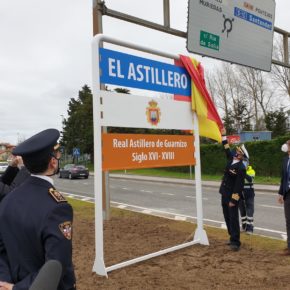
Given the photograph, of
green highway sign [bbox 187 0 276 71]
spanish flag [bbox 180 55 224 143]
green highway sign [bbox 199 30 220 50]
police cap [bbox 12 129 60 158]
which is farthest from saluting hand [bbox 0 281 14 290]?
green highway sign [bbox 199 30 220 50]

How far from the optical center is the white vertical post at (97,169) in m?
5.47

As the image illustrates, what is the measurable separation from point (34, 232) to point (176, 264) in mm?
4202

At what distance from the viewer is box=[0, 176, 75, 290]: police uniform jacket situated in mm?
1990

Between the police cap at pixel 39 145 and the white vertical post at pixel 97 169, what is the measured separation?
3.24 m

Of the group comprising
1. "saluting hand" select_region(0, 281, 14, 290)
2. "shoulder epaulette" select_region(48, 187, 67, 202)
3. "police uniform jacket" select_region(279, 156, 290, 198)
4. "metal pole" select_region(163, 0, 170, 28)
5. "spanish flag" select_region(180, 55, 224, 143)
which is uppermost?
"metal pole" select_region(163, 0, 170, 28)

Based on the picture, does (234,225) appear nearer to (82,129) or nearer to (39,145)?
(39,145)

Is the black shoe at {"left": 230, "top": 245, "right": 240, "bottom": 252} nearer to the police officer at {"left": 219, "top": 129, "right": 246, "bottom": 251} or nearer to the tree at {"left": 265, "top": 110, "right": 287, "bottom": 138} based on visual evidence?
the police officer at {"left": 219, "top": 129, "right": 246, "bottom": 251}

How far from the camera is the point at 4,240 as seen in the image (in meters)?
2.15

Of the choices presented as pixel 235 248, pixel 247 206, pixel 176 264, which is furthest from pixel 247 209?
pixel 176 264

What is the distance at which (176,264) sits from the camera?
5898mm

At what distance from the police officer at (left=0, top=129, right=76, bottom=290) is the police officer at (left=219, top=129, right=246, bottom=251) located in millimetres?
4839

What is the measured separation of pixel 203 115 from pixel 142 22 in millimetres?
2562

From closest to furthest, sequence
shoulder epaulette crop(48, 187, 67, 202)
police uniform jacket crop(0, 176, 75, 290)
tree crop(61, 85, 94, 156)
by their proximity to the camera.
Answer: police uniform jacket crop(0, 176, 75, 290) → shoulder epaulette crop(48, 187, 67, 202) → tree crop(61, 85, 94, 156)

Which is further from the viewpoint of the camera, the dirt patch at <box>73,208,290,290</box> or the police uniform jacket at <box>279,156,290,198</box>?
the police uniform jacket at <box>279,156,290,198</box>
